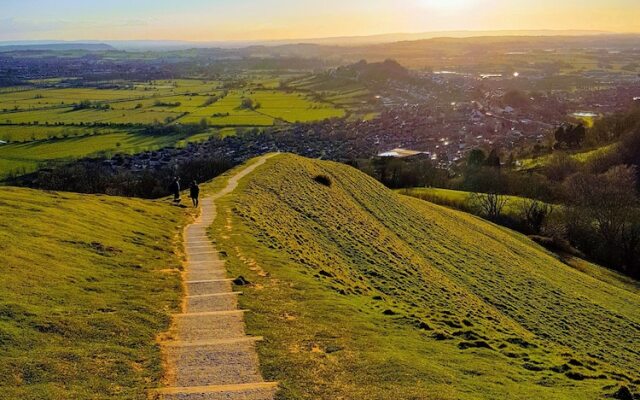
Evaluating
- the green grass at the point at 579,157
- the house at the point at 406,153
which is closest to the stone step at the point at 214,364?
the green grass at the point at 579,157

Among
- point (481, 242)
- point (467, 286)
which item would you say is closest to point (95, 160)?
point (481, 242)

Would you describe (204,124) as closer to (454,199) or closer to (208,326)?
(454,199)

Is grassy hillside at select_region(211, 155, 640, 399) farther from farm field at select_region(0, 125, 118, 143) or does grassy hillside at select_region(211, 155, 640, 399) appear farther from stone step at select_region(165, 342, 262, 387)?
farm field at select_region(0, 125, 118, 143)

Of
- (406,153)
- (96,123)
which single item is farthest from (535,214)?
(96,123)

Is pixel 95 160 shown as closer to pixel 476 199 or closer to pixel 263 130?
pixel 263 130

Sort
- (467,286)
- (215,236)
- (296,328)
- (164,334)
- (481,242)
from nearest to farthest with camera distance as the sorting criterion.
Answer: (164,334)
(296,328)
(215,236)
(467,286)
(481,242)

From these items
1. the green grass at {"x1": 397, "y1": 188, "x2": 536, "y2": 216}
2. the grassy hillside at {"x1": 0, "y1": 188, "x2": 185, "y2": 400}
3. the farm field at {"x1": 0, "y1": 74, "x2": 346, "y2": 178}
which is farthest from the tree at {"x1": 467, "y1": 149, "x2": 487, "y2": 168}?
the grassy hillside at {"x1": 0, "y1": 188, "x2": 185, "y2": 400}

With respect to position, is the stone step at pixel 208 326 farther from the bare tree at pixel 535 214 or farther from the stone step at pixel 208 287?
the bare tree at pixel 535 214
